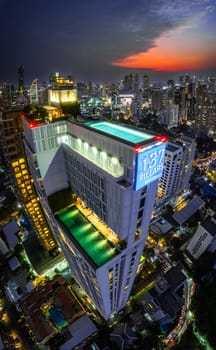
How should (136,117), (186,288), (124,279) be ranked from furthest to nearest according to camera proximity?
(136,117), (186,288), (124,279)

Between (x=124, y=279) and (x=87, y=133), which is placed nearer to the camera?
(x=87, y=133)

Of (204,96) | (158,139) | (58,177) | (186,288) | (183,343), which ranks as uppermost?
(204,96)

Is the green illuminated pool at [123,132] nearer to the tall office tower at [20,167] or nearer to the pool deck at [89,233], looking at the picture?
the pool deck at [89,233]

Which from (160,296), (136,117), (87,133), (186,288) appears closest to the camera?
(87,133)

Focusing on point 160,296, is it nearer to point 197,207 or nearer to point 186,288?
point 186,288

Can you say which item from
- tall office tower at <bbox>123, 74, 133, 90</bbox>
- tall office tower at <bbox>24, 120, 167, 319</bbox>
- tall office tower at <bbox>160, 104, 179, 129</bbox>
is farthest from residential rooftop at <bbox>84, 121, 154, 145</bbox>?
tall office tower at <bbox>123, 74, 133, 90</bbox>

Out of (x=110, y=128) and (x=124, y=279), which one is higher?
(x=110, y=128)

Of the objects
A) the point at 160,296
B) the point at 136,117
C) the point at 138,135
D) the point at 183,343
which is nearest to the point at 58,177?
the point at 138,135

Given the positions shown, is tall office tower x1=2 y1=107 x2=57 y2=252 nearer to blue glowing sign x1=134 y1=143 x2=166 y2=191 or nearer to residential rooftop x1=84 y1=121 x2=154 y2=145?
residential rooftop x1=84 y1=121 x2=154 y2=145
